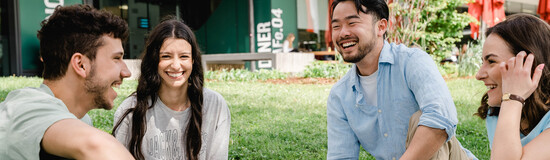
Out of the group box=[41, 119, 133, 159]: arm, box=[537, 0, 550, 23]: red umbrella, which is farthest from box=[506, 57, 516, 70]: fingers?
box=[537, 0, 550, 23]: red umbrella

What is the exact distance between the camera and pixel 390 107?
98.5 inches

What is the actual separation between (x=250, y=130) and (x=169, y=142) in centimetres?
218

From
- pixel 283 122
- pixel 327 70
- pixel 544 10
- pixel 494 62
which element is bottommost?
pixel 283 122

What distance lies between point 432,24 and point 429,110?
11028mm

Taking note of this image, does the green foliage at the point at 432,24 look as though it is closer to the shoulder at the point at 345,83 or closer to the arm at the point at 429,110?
the shoulder at the point at 345,83

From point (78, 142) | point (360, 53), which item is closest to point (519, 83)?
point (360, 53)

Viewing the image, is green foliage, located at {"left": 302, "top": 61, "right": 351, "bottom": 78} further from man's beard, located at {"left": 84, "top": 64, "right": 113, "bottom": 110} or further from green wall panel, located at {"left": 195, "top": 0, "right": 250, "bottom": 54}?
man's beard, located at {"left": 84, "top": 64, "right": 113, "bottom": 110}

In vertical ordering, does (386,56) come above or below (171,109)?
above

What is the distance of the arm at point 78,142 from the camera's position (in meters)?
1.21

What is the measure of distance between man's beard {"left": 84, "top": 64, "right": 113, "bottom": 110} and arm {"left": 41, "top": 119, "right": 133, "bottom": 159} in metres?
0.45

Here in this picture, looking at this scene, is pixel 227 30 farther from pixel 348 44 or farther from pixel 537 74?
pixel 537 74

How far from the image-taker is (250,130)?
4.87 metres

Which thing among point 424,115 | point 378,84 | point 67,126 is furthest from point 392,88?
point 67,126

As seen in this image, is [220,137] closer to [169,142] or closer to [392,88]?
[169,142]
